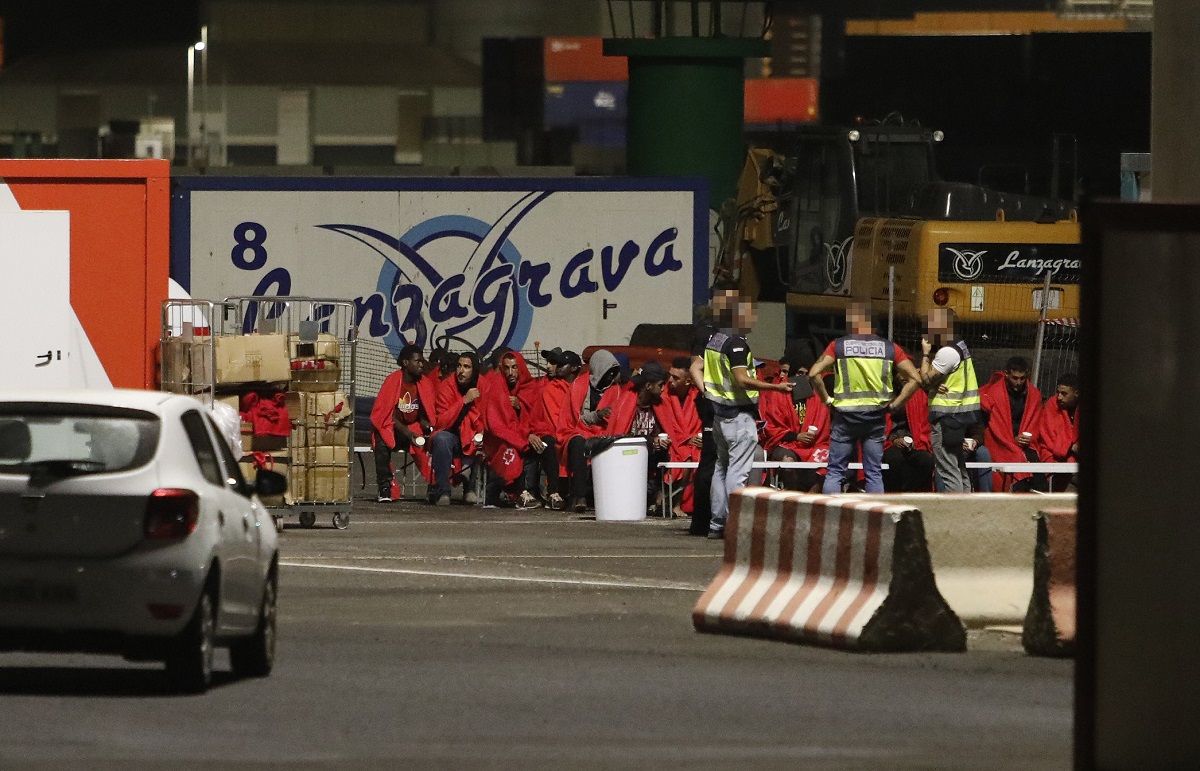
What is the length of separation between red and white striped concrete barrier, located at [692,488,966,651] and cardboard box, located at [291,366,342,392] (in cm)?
740

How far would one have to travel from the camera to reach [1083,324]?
894cm

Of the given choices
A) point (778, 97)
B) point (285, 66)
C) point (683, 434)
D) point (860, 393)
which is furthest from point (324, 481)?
point (778, 97)

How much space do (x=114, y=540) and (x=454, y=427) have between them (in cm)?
1464

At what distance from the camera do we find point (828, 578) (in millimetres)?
14141

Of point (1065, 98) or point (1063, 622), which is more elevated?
point (1065, 98)

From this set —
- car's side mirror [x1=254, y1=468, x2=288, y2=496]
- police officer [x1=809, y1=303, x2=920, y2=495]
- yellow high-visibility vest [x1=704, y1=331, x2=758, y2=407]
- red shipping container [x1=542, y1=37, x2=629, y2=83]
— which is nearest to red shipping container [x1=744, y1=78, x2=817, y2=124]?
red shipping container [x1=542, y1=37, x2=629, y2=83]

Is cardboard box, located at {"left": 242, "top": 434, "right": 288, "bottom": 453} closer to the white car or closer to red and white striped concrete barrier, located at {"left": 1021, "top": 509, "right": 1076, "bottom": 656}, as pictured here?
red and white striped concrete barrier, located at {"left": 1021, "top": 509, "right": 1076, "bottom": 656}

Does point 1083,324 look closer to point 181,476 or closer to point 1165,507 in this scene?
point 1165,507

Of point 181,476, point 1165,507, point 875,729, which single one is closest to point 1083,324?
point 1165,507

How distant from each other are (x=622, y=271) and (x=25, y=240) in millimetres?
14456

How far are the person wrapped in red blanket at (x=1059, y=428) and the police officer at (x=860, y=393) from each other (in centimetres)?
294

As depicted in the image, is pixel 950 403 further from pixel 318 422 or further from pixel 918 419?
pixel 318 422

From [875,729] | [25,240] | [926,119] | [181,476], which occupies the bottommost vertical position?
[875,729]

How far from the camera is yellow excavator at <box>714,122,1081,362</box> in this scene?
29.4 metres
